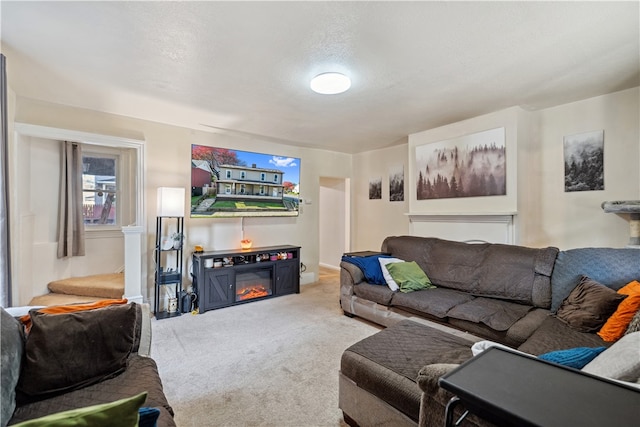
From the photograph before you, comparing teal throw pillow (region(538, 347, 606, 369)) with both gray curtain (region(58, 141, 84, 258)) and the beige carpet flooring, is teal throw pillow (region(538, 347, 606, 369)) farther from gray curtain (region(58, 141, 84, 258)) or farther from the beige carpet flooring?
gray curtain (region(58, 141, 84, 258))

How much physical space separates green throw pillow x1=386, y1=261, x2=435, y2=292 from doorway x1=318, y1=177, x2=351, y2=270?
2618mm

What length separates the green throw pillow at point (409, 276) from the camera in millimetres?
3021

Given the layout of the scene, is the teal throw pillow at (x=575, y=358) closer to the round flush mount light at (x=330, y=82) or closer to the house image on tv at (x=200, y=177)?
the round flush mount light at (x=330, y=82)

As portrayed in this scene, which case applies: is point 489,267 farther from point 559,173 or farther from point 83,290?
point 83,290

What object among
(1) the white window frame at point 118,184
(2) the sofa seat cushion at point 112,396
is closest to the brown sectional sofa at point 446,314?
(2) the sofa seat cushion at point 112,396

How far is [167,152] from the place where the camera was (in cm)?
380

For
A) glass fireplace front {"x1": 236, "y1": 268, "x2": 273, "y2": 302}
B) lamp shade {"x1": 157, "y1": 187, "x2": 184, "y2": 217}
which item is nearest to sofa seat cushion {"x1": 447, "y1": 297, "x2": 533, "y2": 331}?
glass fireplace front {"x1": 236, "y1": 268, "x2": 273, "y2": 302}

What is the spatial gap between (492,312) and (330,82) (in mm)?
2337

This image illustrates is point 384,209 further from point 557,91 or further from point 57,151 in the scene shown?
point 57,151

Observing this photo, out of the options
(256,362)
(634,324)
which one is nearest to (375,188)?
(256,362)

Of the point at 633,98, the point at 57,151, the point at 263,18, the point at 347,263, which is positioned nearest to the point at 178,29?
the point at 263,18

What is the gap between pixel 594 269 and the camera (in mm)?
2229

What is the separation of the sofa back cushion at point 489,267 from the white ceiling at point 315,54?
1.57m

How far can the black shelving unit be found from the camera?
11.4 ft
